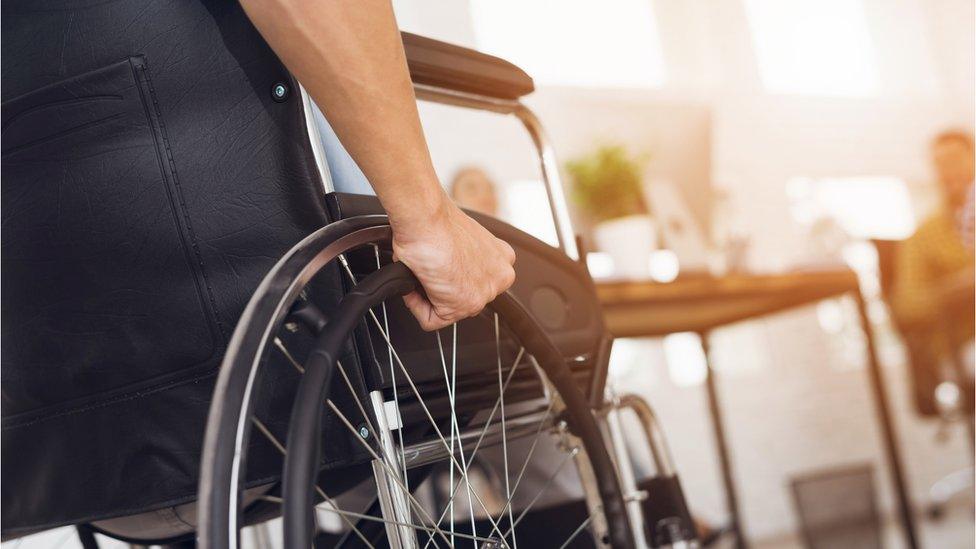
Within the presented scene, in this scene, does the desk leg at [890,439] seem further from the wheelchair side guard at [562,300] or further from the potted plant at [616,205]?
the wheelchair side guard at [562,300]

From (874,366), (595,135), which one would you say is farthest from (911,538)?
(595,135)

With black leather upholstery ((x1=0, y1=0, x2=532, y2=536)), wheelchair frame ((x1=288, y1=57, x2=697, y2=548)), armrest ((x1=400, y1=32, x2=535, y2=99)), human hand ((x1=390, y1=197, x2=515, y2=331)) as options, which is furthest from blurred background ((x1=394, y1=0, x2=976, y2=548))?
black leather upholstery ((x1=0, y1=0, x2=532, y2=536))

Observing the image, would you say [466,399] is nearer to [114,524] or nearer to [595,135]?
[114,524]

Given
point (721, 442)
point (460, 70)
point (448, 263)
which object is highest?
point (460, 70)

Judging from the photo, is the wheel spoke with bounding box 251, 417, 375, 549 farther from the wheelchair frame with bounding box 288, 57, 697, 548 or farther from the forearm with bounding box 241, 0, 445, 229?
the wheelchair frame with bounding box 288, 57, 697, 548

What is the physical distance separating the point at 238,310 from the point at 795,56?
13.3 ft

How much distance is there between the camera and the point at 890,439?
2.39 m

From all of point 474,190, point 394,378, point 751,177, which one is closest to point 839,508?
point 474,190

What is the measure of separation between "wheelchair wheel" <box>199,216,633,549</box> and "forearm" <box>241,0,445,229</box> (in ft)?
0.16

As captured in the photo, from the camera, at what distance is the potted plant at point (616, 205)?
2658 millimetres

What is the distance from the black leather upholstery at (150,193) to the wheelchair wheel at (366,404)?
0.06 meters

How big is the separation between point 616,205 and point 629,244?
202 mm

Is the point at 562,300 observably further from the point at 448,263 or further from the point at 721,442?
the point at 721,442

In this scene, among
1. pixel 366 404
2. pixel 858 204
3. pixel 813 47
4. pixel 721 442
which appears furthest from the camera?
pixel 813 47
